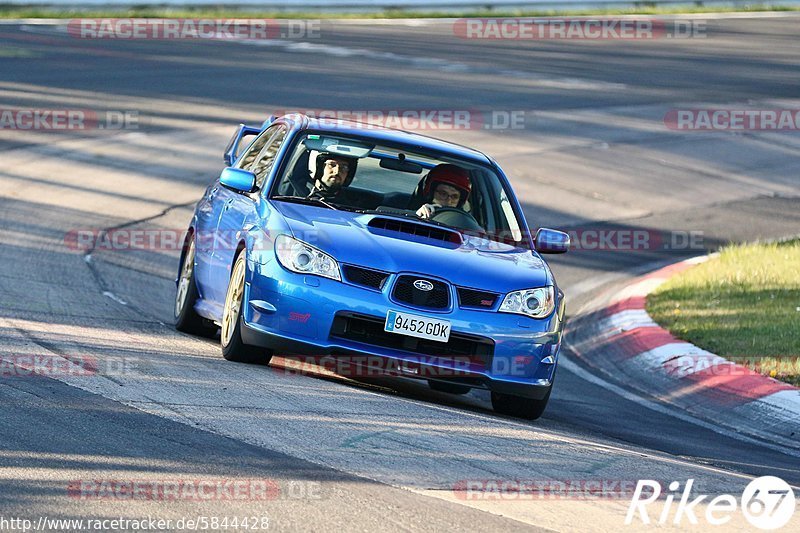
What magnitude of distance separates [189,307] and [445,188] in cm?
197

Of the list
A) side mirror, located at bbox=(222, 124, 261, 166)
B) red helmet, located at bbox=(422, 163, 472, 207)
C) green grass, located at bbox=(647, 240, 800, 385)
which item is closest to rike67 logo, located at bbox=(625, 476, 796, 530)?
red helmet, located at bbox=(422, 163, 472, 207)

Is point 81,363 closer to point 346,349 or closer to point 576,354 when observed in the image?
point 346,349

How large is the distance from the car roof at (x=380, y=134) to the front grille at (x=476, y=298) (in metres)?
1.75

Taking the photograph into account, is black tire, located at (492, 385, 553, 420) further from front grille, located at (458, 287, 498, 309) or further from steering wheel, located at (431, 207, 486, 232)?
steering wheel, located at (431, 207, 486, 232)

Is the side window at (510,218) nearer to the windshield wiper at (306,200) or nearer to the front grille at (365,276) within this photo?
the windshield wiper at (306,200)

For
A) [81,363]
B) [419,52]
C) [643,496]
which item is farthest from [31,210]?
[419,52]

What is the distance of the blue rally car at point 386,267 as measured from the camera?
8.00m

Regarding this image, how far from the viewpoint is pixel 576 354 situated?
11.9m

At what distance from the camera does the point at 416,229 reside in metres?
8.70

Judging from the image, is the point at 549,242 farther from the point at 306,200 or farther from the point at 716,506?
the point at 716,506

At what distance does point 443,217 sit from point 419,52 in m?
21.5

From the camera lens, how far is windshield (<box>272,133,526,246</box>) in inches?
362

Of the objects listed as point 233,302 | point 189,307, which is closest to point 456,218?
point 233,302

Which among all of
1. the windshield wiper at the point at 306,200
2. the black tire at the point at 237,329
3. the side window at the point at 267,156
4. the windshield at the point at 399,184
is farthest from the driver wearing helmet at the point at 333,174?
the black tire at the point at 237,329
